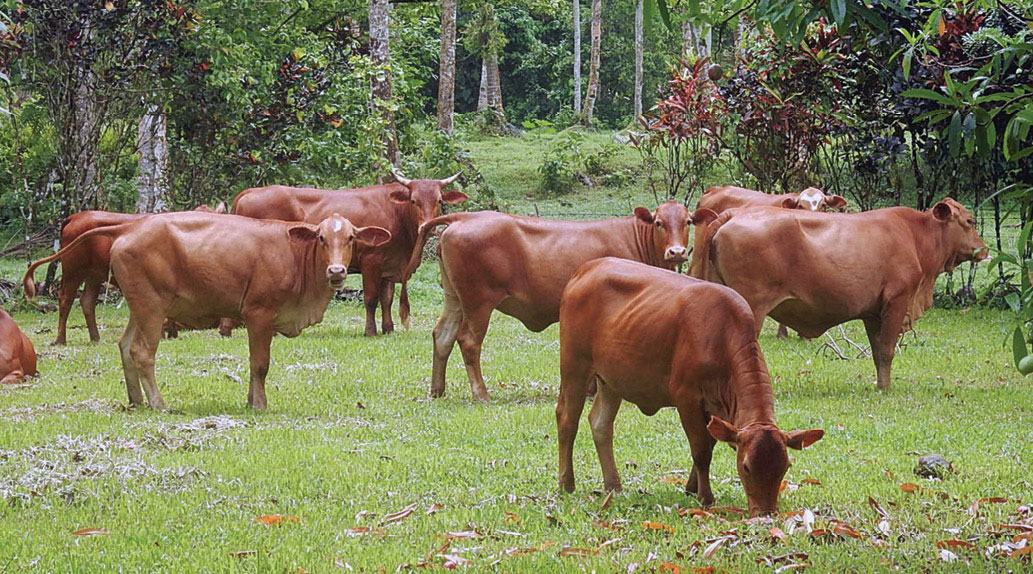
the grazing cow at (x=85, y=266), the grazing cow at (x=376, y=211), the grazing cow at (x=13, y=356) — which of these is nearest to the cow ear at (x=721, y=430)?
the grazing cow at (x=13, y=356)

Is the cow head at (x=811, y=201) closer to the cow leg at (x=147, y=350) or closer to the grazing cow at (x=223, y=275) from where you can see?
the grazing cow at (x=223, y=275)

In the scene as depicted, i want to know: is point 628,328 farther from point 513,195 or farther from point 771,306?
point 513,195

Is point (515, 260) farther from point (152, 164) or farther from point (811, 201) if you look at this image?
point (152, 164)

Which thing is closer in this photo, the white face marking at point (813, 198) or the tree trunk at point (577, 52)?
the white face marking at point (813, 198)

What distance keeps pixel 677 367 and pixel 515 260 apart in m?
4.83

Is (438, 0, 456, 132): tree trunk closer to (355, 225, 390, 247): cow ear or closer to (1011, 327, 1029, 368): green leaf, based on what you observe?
(355, 225, 390, 247): cow ear

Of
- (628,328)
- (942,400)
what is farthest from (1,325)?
(942,400)

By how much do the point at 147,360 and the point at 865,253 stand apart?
6.32m

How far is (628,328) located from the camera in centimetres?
631

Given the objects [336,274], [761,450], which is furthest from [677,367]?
[336,274]

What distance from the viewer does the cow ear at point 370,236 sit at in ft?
34.4

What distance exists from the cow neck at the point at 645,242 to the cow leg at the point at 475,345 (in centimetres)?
150

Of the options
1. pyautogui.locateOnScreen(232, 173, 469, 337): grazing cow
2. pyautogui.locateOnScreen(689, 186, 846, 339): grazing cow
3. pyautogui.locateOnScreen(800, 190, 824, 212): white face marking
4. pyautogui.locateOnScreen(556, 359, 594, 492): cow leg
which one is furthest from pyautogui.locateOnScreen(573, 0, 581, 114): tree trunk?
pyautogui.locateOnScreen(556, 359, 594, 492): cow leg

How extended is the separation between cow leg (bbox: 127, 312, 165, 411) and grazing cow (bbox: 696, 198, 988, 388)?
491 cm
